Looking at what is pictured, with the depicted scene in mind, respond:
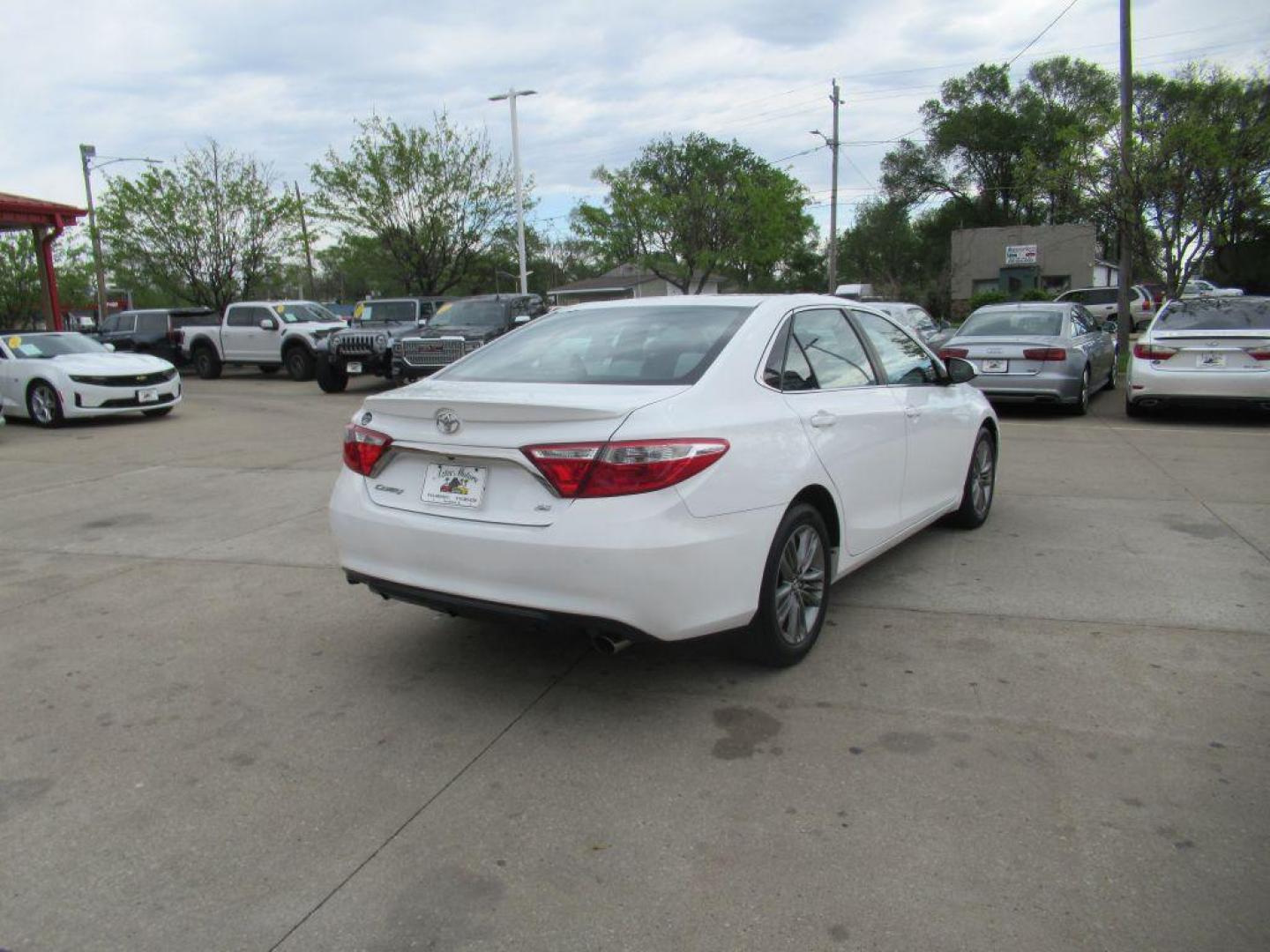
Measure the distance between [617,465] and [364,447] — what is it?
1240mm

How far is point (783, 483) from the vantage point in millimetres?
3793

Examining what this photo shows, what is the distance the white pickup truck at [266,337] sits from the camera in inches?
839

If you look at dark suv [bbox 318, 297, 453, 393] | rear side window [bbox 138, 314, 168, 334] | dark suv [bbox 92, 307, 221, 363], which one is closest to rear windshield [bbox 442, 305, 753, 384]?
dark suv [bbox 318, 297, 453, 393]

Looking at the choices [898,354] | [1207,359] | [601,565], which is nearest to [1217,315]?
[1207,359]

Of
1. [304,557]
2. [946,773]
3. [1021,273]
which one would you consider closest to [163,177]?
[304,557]

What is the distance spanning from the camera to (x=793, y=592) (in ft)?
13.3

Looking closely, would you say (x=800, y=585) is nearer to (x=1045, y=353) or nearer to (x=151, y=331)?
(x=1045, y=353)

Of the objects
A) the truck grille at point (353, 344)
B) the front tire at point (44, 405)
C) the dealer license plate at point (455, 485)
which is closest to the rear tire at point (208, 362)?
the truck grille at point (353, 344)

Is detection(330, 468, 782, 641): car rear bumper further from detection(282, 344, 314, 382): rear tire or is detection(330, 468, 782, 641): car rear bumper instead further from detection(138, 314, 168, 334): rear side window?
detection(138, 314, 168, 334): rear side window

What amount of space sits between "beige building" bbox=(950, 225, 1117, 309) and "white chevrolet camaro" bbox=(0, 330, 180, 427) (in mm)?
46501

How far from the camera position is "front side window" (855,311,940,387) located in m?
5.17

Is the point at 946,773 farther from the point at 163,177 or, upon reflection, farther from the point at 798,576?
the point at 163,177

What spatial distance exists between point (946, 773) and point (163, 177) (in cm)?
3298

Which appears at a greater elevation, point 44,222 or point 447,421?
point 44,222
